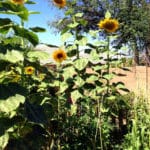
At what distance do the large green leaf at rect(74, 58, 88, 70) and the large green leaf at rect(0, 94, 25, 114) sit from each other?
1.57 m

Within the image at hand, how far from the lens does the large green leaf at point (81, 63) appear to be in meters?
4.34

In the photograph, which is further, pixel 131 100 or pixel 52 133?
pixel 131 100

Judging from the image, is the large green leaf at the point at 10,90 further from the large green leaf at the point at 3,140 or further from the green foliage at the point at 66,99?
the large green leaf at the point at 3,140

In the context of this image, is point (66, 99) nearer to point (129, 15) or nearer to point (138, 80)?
point (138, 80)

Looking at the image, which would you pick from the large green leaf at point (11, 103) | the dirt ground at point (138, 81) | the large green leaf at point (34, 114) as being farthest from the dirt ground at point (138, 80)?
the large green leaf at point (11, 103)

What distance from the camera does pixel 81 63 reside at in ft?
14.4

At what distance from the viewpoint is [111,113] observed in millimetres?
4887

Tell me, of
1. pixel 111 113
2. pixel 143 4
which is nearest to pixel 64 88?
pixel 111 113

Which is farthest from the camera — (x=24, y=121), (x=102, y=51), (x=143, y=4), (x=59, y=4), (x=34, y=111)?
(x=143, y=4)

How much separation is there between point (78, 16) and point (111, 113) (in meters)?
1.09

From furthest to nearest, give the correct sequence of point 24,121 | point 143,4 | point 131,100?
point 143,4
point 131,100
point 24,121

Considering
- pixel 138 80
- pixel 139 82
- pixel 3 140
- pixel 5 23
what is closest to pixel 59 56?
pixel 138 80

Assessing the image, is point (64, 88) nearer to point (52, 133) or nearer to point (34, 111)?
point (52, 133)

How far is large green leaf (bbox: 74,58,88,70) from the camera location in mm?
4336
